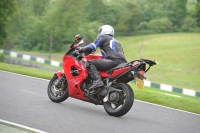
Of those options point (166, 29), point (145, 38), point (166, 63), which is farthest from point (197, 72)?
point (166, 29)

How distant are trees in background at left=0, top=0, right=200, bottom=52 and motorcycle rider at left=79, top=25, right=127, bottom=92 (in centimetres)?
4239

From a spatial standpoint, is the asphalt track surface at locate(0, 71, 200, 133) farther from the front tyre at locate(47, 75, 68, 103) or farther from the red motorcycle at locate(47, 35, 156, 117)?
the red motorcycle at locate(47, 35, 156, 117)

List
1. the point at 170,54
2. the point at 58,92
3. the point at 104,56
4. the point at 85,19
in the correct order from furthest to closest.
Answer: the point at 85,19 → the point at 170,54 → the point at 58,92 → the point at 104,56

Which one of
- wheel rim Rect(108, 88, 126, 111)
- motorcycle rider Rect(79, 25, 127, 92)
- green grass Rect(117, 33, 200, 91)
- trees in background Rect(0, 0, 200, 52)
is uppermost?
trees in background Rect(0, 0, 200, 52)

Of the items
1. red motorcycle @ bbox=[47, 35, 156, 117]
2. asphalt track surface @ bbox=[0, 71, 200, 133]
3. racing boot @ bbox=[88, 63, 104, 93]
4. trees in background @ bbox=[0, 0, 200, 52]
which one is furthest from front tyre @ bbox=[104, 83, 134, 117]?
trees in background @ bbox=[0, 0, 200, 52]

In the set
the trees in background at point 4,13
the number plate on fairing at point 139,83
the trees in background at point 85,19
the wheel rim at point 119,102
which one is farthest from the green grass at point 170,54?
the number plate on fairing at point 139,83

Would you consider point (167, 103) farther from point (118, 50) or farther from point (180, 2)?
point (180, 2)

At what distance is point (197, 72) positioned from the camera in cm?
6631

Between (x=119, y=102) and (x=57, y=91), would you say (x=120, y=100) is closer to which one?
(x=119, y=102)

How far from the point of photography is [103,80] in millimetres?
9328

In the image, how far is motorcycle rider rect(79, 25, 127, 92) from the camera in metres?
9.23

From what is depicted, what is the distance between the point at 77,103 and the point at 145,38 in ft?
277

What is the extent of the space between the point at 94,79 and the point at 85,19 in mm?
82493

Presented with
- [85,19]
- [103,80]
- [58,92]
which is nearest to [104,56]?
[103,80]
